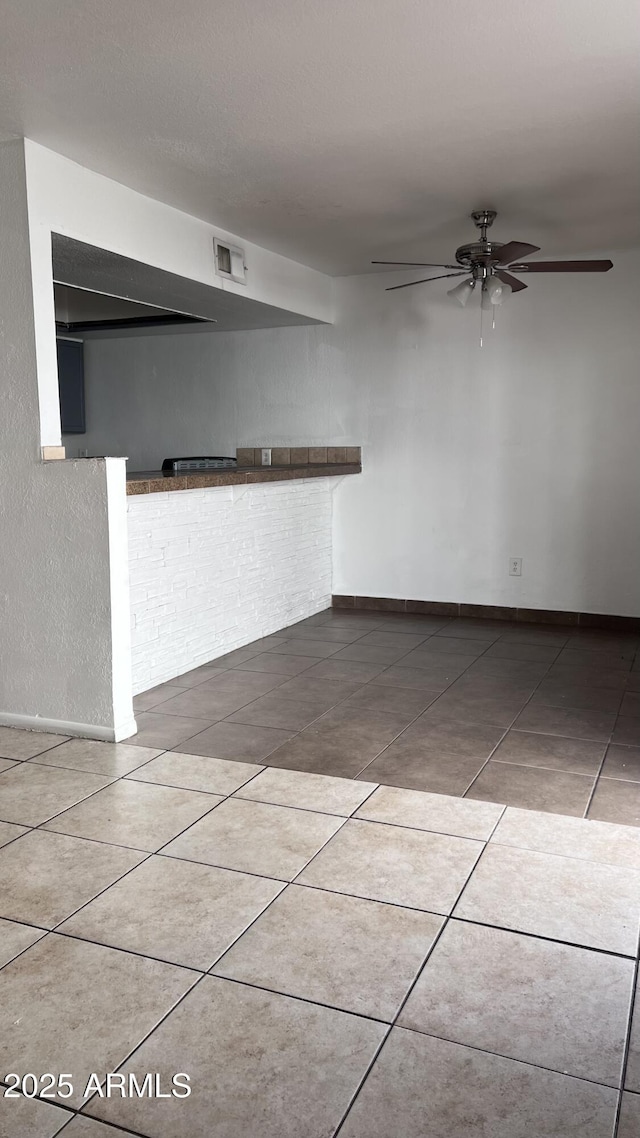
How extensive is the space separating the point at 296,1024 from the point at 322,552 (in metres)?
4.41

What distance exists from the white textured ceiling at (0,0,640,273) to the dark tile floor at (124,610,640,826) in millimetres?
2264

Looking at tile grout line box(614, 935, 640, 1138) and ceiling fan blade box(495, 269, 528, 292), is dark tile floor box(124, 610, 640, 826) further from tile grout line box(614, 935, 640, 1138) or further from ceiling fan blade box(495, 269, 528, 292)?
ceiling fan blade box(495, 269, 528, 292)

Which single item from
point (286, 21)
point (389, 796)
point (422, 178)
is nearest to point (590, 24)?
point (286, 21)

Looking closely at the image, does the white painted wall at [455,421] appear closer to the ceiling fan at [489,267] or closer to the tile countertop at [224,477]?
the tile countertop at [224,477]

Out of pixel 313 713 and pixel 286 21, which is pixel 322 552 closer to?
pixel 313 713

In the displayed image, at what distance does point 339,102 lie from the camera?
9.53ft

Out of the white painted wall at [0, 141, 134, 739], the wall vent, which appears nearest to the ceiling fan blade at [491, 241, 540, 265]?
the wall vent

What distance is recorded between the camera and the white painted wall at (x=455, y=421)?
5352 mm

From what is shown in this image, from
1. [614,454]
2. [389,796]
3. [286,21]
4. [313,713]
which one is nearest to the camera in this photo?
[286,21]

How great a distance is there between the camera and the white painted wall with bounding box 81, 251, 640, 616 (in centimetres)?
535

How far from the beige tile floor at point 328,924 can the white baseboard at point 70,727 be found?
0.05 meters

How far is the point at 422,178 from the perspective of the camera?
12.2 feet

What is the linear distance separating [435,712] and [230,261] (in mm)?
2653

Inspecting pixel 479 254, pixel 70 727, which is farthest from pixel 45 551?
pixel 479 254
